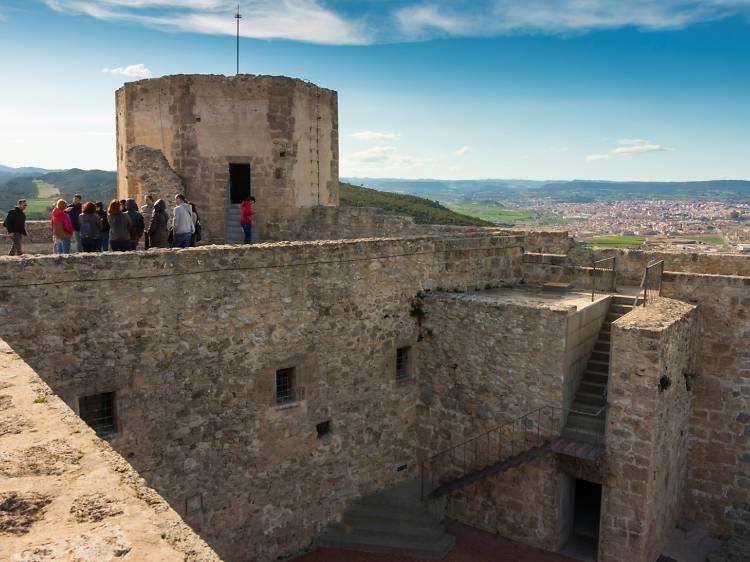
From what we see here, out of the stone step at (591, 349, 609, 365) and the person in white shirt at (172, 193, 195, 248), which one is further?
the stone step at (591, 349, 609, 365)

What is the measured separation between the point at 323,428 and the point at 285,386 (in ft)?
4.00

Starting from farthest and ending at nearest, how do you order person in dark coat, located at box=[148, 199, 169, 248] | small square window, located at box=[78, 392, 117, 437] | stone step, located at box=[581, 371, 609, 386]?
1. stone step, located at box=[581, 371, 609, 386]
2. person in dark coat, located at box=[148, 199, 169, 248]
3. small square window, located at box=[78, 392, 117, 437]

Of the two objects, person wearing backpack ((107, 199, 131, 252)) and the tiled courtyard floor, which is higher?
person wearing backpack ((107, 199, 131, 252))

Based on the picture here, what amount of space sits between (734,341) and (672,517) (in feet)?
12.7

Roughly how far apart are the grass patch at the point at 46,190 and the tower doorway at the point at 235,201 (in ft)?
281

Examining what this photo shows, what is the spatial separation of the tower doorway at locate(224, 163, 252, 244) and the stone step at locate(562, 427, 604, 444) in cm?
969

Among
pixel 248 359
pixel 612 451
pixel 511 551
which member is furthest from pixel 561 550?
pixel 248 359

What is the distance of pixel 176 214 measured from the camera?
12602mm

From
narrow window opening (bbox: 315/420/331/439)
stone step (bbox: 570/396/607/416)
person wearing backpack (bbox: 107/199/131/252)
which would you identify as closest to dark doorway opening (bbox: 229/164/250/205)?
person wearing backpack (bbox: 107/199/131/252)

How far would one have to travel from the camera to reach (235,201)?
700 inches

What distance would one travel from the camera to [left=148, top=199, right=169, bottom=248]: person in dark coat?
1200 cm

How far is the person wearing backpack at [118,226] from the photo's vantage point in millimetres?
11492

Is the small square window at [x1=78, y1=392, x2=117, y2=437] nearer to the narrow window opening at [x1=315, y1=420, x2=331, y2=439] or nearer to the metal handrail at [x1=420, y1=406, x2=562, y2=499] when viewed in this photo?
the narrow window opening at [x1=315, y1=420, x2=331, y2=439]

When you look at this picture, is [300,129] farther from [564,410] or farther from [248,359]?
[564,410]
